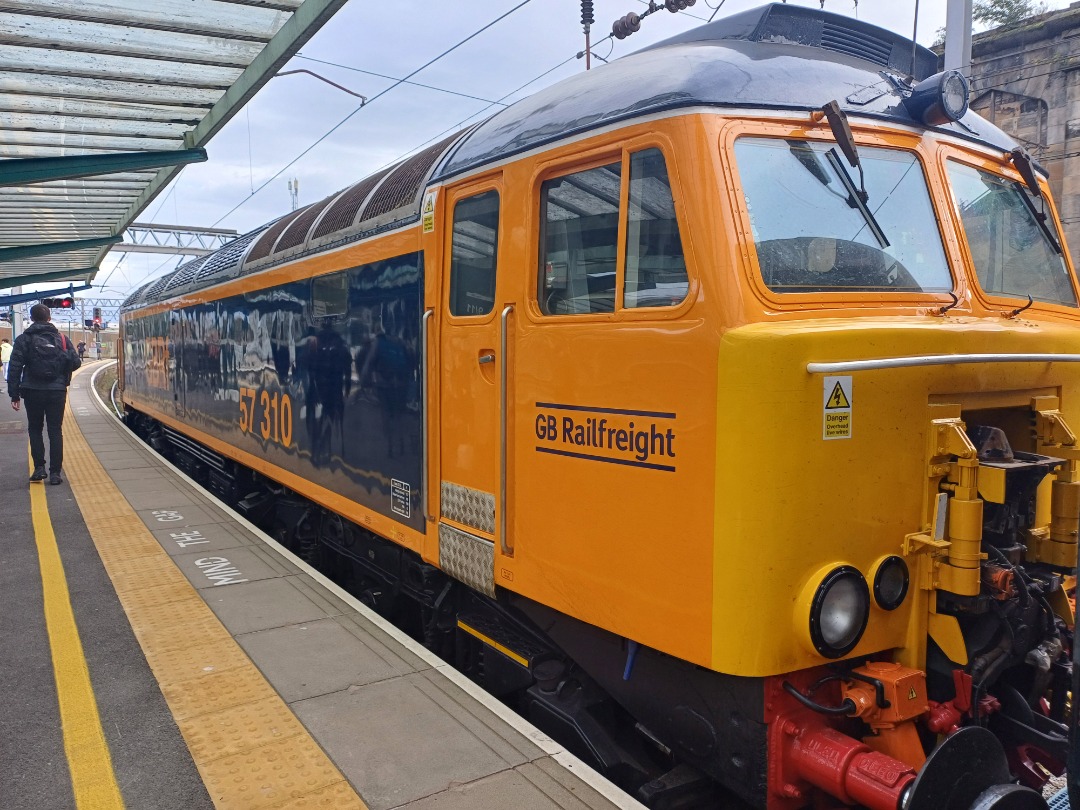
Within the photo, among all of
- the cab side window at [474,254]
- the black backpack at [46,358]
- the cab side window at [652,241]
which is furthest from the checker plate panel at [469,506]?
the black backpack at [46,358]

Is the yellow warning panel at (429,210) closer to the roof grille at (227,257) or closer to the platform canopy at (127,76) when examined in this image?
the platform canopy at (127,76)

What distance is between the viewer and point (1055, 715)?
3172 mm

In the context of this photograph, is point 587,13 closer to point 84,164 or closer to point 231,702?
point 84,164

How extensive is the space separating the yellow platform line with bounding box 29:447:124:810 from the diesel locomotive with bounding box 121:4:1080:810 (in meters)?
1.63

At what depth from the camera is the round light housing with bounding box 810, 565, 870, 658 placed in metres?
2.64

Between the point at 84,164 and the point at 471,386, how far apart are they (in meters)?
5.93

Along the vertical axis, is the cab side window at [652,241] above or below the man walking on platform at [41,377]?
above

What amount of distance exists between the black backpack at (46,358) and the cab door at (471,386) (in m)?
6.30

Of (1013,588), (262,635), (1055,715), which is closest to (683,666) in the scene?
(1013,588)

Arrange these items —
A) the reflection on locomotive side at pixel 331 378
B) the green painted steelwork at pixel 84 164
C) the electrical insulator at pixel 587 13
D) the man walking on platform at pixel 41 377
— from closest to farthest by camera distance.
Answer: the reflection on locomotive side at pixel 331 378 < the green painted steelwork at pixel 84 164 < the man walking on platform at pixel 41 377 < the electrical insulator at pixel 587 13

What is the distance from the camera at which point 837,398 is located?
2.66 metres

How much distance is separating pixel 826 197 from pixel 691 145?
566mm

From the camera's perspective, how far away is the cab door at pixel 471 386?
3721 mm

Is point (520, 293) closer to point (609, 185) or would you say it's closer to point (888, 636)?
point (609, 185)
